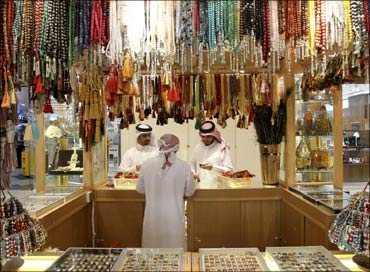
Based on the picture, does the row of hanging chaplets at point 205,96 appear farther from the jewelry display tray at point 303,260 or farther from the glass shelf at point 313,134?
the jewelry display tray at point 303,260

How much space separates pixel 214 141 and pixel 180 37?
2.54 metres

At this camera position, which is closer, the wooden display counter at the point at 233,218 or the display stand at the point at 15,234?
the display stand at the point at 15,234

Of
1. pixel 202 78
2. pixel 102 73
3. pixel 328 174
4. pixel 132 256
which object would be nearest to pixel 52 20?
pixel 132 256

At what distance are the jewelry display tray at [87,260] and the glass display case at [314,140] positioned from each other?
2.89 meters

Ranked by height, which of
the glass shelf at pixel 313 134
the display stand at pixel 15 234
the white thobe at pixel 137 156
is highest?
the glass shelf at pixel 313 134

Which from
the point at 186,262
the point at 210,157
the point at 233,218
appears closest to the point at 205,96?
the point at 210,157

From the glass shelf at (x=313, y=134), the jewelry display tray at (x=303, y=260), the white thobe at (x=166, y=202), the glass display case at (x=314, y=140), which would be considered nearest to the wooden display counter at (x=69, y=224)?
the white thobe at (x=166, y=202)

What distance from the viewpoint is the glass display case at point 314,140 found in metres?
4.03

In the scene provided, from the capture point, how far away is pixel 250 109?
4.37 m

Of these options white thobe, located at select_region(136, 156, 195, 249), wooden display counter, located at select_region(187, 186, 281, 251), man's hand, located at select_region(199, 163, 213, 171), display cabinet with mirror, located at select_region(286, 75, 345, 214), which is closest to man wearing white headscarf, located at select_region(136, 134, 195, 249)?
white thobe, located at select_region(136, 156, 195, 249)

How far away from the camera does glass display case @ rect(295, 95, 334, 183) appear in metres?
4.03

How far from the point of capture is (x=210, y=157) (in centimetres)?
457

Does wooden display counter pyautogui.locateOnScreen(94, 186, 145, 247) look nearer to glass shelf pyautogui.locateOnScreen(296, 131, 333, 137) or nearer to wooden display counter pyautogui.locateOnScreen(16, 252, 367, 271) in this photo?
glass shelf pyautogui.locateOnScreen(296, 131, 333, 137)

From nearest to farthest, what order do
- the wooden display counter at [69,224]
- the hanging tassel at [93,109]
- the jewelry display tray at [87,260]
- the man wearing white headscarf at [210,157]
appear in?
the jewelry display tray at [87,260]
the wooden display counter at [69,224]
the hanging tassel at [93,109]
the man wearing white headscarf at [210,157]
